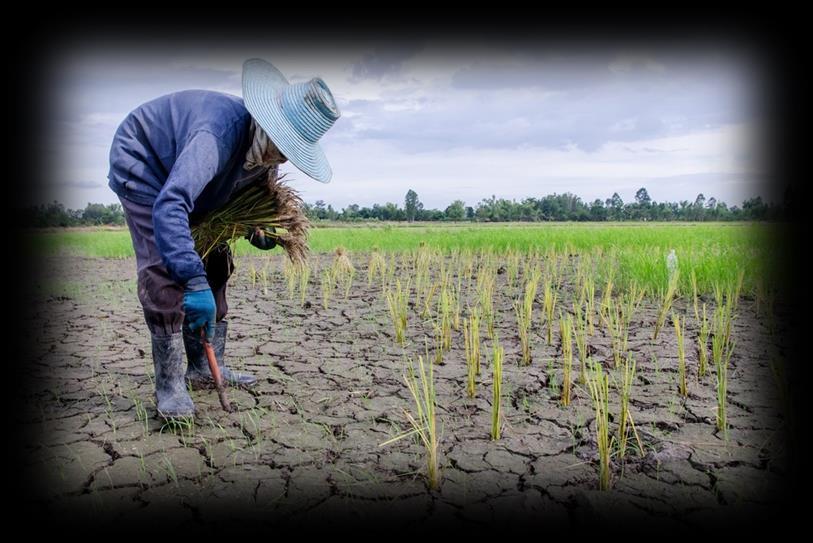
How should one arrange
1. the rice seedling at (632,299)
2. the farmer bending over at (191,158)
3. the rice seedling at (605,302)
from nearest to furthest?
the farmer bending over at (191,158) → the rice seedling at (605,302) → the rice seedling at (632,299)

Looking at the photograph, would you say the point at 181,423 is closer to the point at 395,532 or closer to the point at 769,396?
the point at 395,532

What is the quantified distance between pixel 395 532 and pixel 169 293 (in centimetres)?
125

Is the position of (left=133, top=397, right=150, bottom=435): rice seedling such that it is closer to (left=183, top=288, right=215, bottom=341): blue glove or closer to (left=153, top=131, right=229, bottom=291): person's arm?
(left=183, top=288, right=215, bottom=341): blue glove

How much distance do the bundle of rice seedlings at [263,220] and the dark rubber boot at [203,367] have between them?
1.27 ft

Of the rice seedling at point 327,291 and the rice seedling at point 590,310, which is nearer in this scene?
the rice seedling at point 590,310

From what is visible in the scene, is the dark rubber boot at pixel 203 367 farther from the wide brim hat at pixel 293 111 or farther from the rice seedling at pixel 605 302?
the rice seedling at pixel 605 302

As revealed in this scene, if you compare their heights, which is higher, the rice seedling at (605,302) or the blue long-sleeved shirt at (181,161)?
the blue long-sleeved shirt at (181,161)

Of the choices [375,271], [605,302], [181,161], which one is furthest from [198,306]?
[375,271]

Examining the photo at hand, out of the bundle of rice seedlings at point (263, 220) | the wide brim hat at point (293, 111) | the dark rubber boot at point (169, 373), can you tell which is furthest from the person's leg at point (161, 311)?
the wide brim hat at point (293, 111)

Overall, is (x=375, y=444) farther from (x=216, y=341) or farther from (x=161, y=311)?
(x=216, y=341)

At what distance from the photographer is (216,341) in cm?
282

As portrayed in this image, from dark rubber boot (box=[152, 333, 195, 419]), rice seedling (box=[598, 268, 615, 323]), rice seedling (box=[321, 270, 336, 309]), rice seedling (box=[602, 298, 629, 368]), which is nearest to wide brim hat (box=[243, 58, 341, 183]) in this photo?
dark rubber boot (box=[152, 333, 195, 419])

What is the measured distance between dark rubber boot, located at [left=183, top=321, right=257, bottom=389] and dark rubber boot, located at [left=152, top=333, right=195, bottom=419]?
33cm

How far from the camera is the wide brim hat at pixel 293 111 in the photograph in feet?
7.19
